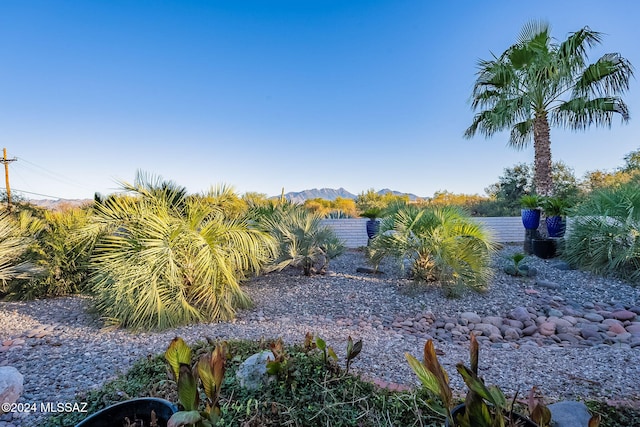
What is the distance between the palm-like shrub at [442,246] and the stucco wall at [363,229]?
20.0 feet

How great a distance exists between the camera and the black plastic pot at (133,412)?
4.09 feet

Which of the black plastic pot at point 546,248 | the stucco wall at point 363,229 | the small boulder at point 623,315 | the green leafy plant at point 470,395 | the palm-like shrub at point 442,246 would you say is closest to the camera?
the green leafy plant at point 470,395

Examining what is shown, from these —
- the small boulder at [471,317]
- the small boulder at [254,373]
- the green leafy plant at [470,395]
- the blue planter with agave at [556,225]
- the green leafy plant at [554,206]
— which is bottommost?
the small boulder at [471,317]

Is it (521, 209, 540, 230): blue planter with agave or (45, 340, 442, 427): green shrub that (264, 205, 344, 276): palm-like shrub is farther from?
(521, 209, 540, 230): blue planter with agave

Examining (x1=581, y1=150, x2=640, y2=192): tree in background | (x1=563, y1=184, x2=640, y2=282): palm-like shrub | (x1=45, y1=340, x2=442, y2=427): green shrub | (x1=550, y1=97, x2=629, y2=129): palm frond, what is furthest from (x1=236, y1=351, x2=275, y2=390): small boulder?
(x1=581, y1=150, x2=640, y2=192): tree in background

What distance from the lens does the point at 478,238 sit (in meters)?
4.48

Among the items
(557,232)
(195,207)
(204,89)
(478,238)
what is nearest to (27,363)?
(195,207)

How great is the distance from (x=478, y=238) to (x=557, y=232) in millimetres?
4649

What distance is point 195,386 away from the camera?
40.9 inches

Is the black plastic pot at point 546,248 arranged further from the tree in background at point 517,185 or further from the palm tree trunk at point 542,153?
the tree in background at point 517,185

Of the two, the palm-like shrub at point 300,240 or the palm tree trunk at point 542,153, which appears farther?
the palm tree trunk at point 542,153

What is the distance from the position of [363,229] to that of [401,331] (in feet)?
25.4

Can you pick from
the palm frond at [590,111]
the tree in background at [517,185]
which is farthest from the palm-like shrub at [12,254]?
the tree in background at [517,185]

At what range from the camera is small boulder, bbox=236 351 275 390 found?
1699 mm
